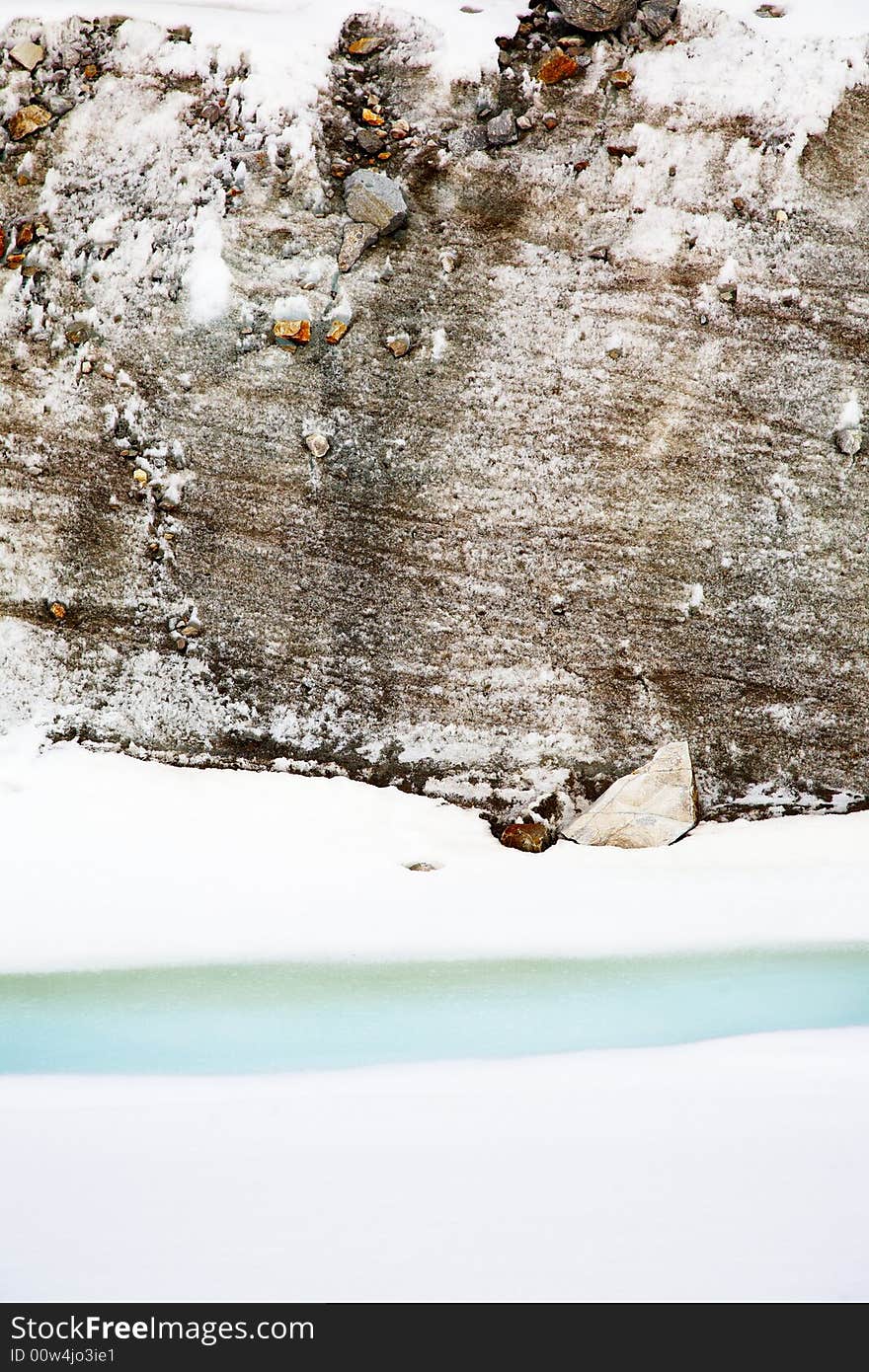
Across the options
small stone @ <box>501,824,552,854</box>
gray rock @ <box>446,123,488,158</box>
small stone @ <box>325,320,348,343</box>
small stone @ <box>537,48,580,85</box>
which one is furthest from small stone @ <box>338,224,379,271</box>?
small stone @ <box>501,824,552,854</box>

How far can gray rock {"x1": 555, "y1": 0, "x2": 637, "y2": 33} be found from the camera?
8.45ft

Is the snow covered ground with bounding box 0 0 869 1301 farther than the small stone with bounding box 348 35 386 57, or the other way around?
the small stone with bounding box 348 35 386 57

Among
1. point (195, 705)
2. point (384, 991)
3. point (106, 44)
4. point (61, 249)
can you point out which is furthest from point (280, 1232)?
point (106, 44)

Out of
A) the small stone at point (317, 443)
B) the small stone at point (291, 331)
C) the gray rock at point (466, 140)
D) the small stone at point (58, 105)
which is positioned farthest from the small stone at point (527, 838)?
the small stone at point (58, 105)

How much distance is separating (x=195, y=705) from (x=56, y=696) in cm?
40

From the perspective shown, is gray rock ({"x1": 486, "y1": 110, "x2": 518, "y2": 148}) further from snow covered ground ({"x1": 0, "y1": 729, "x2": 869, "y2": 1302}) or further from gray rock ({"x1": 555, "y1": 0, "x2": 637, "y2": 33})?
snow covered ground ({"x1": 0, "y1": 729, "x2": 869, "y2": 1302})

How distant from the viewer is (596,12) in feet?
8.47

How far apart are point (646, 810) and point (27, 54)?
2751mm

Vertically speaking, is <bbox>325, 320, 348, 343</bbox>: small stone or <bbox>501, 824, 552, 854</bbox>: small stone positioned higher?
<bbox>325, 320, 348, 343</bbox>: small stone

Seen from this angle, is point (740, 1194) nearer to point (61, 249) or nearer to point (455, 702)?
point (455, 702)

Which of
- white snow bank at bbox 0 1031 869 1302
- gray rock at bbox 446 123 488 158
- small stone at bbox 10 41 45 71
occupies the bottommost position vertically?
white snow bank at bbox 0 1031 869 1302

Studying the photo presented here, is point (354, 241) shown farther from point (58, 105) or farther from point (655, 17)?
point (655, 17)

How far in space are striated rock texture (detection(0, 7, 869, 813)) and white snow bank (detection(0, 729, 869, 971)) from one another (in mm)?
176

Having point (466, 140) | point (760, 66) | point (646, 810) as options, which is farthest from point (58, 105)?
point (646, 810)
